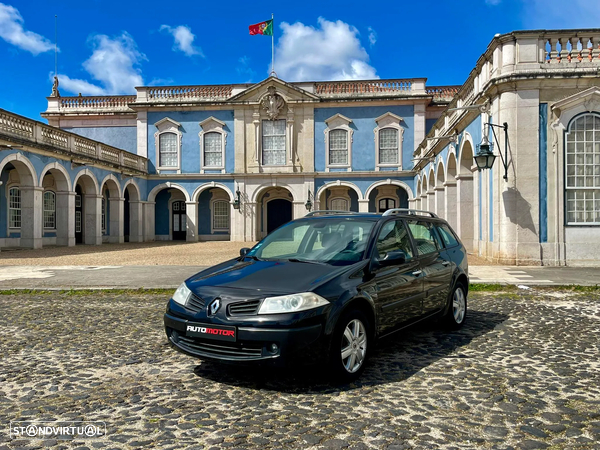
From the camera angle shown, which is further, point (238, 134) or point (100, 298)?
point (238, 134)

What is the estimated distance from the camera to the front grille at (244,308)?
3875 mm

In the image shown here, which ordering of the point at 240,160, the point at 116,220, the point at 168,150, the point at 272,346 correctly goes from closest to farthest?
the point at 272,346 < the point at 116,220 < the point at 240,160 < the point at 168,150

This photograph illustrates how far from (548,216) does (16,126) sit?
1951cm

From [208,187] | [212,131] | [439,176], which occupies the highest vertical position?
[212,131]

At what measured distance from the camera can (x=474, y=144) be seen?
15727 millimetres

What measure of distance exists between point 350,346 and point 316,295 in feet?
1.93

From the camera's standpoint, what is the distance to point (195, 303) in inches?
163

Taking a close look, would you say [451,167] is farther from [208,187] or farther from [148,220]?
[148,220]

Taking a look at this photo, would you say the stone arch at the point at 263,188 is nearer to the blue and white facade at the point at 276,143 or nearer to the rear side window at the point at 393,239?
the blue and white facade at the point at 276,143

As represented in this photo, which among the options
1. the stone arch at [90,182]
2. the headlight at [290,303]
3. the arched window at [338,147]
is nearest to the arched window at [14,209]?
the stone arch at [90,182]

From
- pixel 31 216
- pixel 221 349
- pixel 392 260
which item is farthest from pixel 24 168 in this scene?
pixel 392 260

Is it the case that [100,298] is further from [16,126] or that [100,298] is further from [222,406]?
[16,126]

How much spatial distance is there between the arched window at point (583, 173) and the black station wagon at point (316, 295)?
31.6 feet

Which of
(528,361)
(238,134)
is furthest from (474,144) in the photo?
(238,134)
